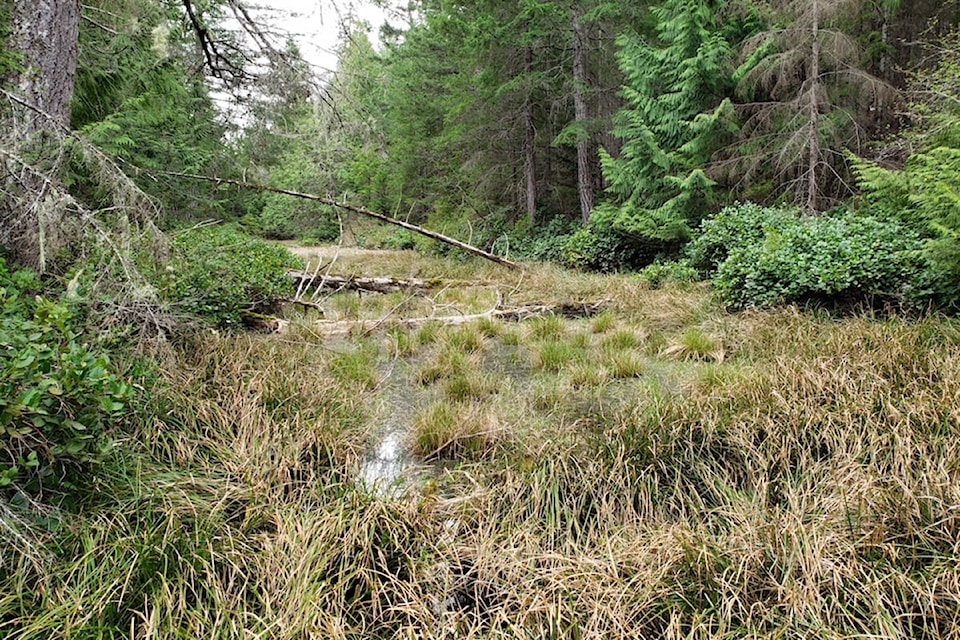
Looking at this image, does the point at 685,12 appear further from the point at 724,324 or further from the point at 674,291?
the point at 724,324

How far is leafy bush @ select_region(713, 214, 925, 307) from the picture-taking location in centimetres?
446

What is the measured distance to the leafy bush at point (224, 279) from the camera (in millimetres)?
4059

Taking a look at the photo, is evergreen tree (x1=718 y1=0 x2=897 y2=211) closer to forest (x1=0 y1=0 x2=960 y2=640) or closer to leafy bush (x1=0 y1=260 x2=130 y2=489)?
forest (x1=0 y1=0 x2=960 y2=640)

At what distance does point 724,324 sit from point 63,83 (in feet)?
19.3

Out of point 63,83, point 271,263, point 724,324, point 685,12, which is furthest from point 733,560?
point 685,12

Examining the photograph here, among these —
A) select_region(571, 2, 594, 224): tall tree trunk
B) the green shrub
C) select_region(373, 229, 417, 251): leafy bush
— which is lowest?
select_region(373, 229, 417, 251): leafy bush

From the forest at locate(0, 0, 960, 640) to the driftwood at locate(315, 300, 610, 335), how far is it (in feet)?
0.20

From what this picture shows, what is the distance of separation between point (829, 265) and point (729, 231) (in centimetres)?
254

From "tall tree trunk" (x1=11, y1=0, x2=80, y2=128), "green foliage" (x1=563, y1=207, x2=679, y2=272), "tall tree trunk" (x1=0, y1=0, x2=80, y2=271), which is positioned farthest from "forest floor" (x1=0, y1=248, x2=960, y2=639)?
"green foliage" (x1=563, y1=207, x2=679, y2=272)

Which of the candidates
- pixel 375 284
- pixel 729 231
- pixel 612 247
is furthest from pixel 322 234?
pixel 729 231

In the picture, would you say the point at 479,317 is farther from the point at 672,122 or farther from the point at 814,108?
Answer: the point at 814,108

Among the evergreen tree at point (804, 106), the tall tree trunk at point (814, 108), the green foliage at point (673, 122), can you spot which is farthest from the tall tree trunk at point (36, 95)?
the tall tree trunk at point (814, 108)

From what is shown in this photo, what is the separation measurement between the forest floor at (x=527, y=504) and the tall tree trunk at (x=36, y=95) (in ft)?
3.63

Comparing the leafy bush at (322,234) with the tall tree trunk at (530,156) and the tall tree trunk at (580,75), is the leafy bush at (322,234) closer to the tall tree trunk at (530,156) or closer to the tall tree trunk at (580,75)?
the tall tree trunk at (530,156)
